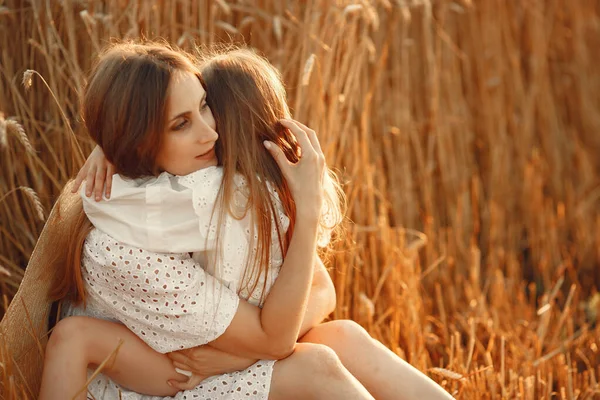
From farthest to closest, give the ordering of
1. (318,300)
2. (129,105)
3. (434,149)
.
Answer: (434,149) < (318,300) < (129,105)

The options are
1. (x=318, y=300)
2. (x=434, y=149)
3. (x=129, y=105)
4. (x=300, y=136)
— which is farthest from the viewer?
(x=434, y=149)

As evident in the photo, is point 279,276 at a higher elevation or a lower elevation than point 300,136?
lower

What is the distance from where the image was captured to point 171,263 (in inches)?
57.5

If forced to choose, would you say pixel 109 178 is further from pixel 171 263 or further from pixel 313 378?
pixel 313 378

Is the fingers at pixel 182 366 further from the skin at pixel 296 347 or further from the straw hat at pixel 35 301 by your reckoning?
the straw hat at pixel 35 301

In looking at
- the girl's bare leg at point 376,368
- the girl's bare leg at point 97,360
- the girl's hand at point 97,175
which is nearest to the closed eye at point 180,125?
the girl's hand at point 97,175

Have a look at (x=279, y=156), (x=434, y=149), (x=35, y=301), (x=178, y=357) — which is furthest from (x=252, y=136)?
(x=434, y=149)

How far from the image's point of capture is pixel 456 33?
3.08 m

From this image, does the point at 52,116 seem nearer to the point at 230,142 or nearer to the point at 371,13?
the point at 230,142

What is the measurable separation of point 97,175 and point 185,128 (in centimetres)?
19

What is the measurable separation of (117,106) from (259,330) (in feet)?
1.56

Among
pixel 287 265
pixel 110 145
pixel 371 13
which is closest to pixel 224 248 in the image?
pixel 287 265

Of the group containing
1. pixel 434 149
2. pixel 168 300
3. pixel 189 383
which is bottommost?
pixel 434 149

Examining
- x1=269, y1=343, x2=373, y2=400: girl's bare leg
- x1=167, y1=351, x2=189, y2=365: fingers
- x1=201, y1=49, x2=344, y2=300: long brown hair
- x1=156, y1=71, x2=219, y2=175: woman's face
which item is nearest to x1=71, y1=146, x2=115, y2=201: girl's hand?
x1=156, y1=71, x2=219, y2=175: woman's face
